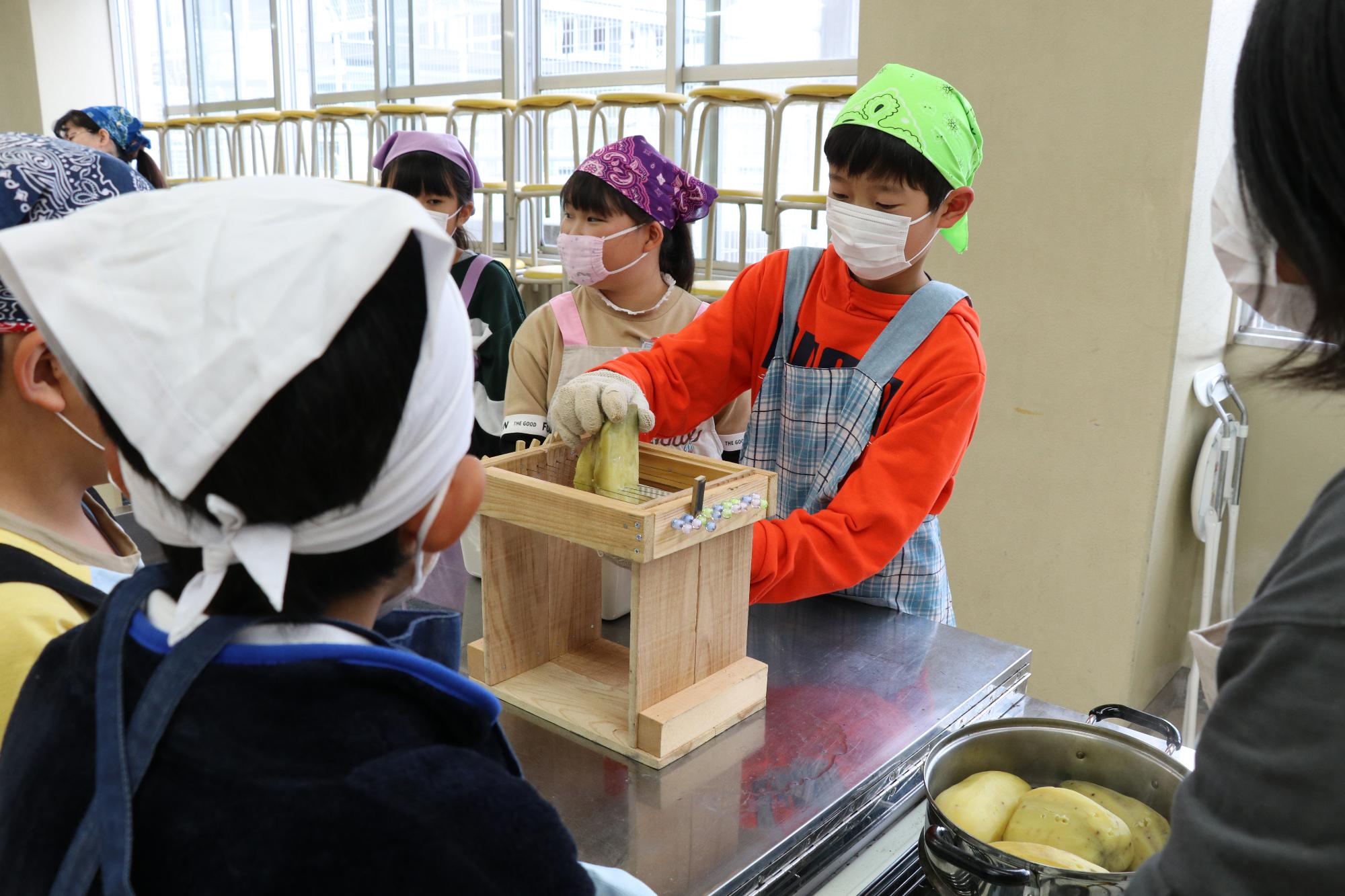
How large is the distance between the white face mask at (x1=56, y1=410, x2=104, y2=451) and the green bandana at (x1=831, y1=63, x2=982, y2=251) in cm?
112

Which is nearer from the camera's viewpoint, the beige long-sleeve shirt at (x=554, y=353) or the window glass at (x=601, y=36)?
the beige long-sleeve shirt at (x=554, y=353)

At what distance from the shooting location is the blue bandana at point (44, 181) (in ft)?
2.96

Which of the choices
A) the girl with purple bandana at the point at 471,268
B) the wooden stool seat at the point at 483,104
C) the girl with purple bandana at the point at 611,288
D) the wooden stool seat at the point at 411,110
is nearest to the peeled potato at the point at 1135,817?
the girl with purple bandana at the point at 611,288

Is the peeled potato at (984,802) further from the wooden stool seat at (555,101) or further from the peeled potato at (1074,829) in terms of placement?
the wooden stool seat at (555,101)

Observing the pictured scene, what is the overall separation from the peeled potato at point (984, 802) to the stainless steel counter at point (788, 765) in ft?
0.41

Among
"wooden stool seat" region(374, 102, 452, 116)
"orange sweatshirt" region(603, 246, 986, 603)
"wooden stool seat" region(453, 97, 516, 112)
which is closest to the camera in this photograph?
"orange sweatshirt" region(603, 246, 986, 603)

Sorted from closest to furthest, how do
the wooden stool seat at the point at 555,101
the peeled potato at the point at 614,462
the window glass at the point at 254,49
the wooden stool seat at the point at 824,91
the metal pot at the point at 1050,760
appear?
the metal pot at the point at 1050,760 → the peeled potato at the point at 614,462 → the wooden stool seat at the point at 824,91 → the wooden stool seat at the point at 555,101 → the window glass at the point at 254,49

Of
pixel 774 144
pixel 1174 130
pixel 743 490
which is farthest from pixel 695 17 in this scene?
pixel 743 490

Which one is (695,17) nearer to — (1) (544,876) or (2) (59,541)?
(2) (59,541)

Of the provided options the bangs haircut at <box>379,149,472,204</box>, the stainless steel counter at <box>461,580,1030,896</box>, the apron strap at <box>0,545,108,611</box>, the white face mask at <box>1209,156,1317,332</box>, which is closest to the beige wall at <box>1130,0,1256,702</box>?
the stainless steel counter at <box>461,580,1030,896</box>

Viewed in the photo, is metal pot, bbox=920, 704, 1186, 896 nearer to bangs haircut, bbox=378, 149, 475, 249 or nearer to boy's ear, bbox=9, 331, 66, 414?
boy's ear, bbox=9, 331, 66, 414

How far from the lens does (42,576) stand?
0.84 m

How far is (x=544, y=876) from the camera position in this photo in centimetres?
59

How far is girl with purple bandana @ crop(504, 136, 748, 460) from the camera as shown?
213 centimetres
